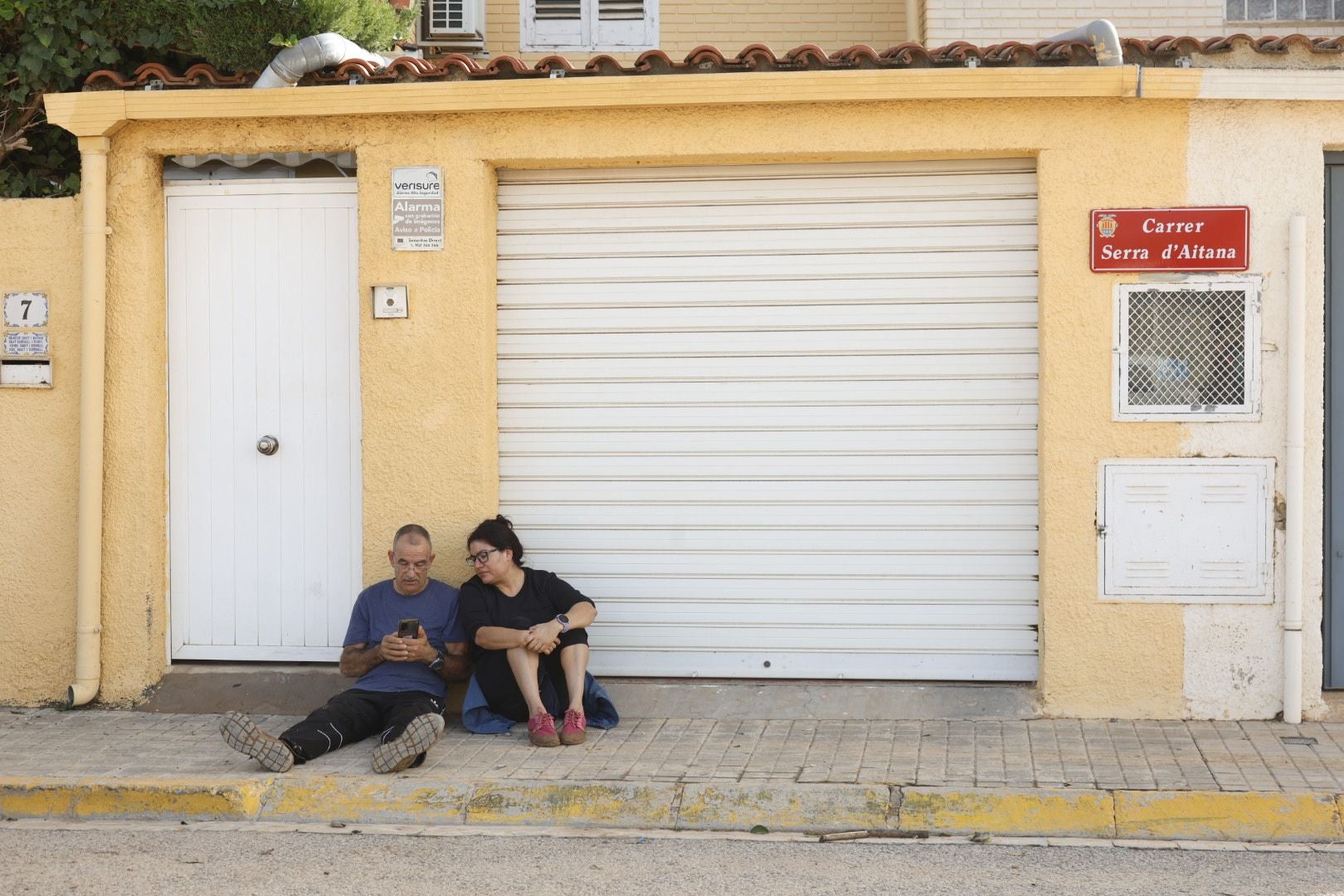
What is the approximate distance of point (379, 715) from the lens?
22.6 ft

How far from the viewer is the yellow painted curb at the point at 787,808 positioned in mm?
5859

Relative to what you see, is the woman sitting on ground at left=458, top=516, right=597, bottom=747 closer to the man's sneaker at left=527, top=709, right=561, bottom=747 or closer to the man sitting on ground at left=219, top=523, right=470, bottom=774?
the man's sneaker at left=527, top=709, right=561, bottom=747

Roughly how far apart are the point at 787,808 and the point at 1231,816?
1.74m

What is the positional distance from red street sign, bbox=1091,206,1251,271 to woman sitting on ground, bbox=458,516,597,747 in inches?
122

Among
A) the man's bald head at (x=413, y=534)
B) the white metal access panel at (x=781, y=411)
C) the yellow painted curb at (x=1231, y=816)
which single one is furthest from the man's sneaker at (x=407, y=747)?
the yellow painted curb at (x=1231, y=816)

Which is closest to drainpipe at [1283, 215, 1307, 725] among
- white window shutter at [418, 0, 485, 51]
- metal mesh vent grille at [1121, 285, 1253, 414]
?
metal mesh vent grille at [1121, 285, 1253, 414]

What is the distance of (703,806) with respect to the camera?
5.93 metres

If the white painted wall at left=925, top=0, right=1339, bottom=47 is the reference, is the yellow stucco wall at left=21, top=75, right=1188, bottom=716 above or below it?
below

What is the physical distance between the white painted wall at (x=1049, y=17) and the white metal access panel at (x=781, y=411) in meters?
2.75

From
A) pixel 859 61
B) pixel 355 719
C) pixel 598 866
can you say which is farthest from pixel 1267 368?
pixel 355 719

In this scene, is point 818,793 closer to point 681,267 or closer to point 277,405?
point 681,267

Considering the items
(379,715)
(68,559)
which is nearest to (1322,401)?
(379,715)

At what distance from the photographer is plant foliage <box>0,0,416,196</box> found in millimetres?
8000

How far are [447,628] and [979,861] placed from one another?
2949mm
